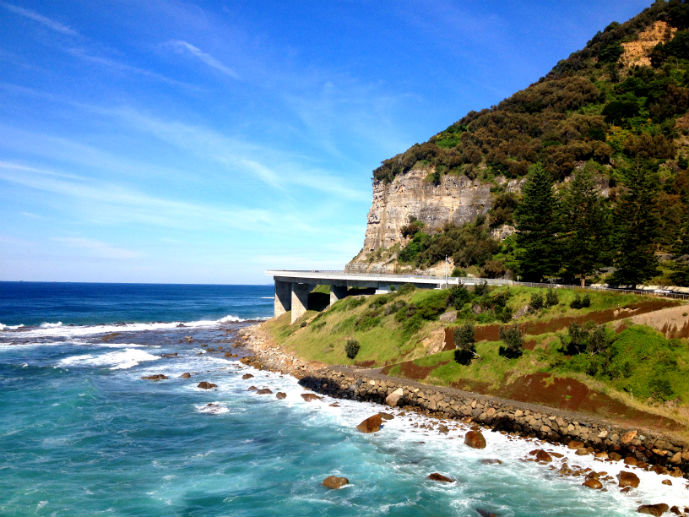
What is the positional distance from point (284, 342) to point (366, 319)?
15295mm

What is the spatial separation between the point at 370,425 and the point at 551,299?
69.2 ft

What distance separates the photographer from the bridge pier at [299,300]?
74.1 m

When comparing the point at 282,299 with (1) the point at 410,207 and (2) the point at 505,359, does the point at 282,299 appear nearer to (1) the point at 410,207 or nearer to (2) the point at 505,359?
(1) the point at 410,207

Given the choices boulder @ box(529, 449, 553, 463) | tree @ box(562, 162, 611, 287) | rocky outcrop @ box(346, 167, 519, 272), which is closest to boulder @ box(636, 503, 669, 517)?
boulder @ box(529, 449, 553, 463)

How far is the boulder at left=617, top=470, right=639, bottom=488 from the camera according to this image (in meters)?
20.0

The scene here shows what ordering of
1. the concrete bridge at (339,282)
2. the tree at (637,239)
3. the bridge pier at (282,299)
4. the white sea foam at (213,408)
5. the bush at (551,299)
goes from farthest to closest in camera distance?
the bridge pier at (282,299) → the concrete bridge at (339,282) → the tree at (637,239) → the bush at (551,299) → the white sea foam at (213,408)

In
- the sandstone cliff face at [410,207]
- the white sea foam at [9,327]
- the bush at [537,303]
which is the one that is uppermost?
the sandstone cliff face at [410,207]

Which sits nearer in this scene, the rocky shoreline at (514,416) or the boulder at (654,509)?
the boulder at (654,509)

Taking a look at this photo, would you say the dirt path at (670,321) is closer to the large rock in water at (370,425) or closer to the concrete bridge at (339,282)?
the concrete bridge at (339,282)

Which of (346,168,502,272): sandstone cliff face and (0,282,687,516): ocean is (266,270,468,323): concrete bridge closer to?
(346,168,502,272): sandstone cliff face

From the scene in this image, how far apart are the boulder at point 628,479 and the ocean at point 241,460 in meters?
0.31

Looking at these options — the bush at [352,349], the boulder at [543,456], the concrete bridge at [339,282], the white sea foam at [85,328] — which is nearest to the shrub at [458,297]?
the concrete bridge at [339,282]

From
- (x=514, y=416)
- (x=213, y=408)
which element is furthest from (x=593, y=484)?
(x=213, y=408)

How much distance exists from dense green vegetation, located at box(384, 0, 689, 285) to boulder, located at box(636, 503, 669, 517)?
28055 mm
